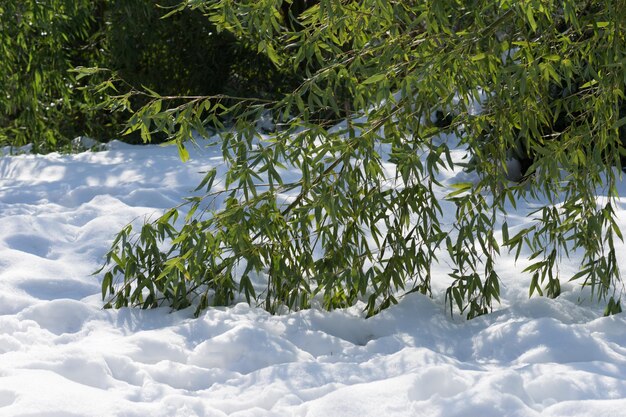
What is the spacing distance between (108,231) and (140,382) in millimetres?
1740

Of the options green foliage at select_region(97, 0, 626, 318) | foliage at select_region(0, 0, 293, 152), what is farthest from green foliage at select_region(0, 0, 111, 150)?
green foliage at select_region(97, 0, 626, 318)

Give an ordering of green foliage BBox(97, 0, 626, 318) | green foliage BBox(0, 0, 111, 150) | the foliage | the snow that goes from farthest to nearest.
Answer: the foliage < green foliage BBox(0, 0, 111, 150) < green foliage BBox(97, 0, 626, 318) < the snow

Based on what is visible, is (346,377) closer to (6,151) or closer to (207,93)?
(6,151)

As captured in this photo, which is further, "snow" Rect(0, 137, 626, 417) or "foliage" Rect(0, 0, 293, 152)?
"foliage" Rect(0, 0, 293, 152)

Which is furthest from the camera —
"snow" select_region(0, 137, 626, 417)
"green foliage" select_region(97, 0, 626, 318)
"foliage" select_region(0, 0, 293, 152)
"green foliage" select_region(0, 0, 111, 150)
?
"foliage" select_region(0, 0, 293, 152)

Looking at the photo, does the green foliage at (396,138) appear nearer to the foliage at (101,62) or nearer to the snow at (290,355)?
the snow at (290,355)

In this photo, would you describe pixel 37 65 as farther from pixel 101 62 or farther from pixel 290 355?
pixel 290 355

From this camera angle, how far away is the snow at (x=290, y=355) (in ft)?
8.52

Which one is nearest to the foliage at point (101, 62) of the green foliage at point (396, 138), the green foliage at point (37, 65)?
the green foliage at point (37, 65)

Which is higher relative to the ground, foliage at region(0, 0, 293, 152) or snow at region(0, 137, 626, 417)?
foliage at region(0, 0, 293, 152)

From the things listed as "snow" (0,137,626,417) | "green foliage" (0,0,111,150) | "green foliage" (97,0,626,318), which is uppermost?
"green foliage" (0,0,111,150)

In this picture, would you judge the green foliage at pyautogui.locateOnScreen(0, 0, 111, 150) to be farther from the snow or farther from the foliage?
the snow

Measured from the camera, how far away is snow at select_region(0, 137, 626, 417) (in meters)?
2.60

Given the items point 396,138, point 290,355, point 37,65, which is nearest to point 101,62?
point 37,65
